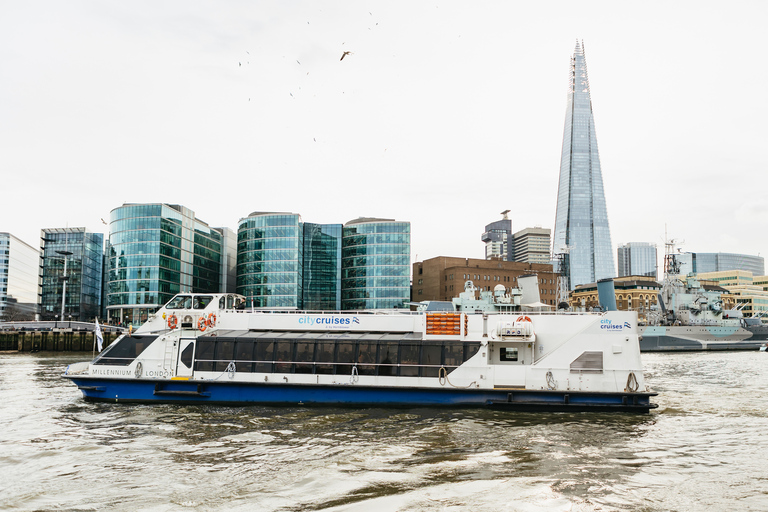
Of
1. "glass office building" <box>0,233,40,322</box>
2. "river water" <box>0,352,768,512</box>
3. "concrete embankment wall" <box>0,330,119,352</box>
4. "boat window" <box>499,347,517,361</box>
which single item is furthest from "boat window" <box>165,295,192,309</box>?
"glass office building" <box>0,233,40,322</box>

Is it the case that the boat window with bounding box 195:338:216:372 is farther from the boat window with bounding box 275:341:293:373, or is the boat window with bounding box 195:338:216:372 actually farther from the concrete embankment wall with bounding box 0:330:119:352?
the concrete embankment wall with bounding box 0:330:119:352

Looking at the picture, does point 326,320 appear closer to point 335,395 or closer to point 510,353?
point 335,395

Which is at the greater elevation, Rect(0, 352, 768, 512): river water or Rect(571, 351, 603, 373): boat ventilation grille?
Rect(571, 351, 603, 373): boat ventilation grille

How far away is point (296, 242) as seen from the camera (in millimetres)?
104875

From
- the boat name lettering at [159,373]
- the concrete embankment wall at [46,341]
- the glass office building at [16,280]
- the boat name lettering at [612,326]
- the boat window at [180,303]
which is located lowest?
the concrete embankment wall at [46,341]

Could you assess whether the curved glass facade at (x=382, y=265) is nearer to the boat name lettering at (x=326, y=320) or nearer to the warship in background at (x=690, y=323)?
the warship in background at (x=690, y=323)

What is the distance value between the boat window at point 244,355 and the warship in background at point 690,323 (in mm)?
65575

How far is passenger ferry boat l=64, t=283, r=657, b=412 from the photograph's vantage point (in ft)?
69.6

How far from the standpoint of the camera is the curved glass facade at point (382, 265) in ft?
357

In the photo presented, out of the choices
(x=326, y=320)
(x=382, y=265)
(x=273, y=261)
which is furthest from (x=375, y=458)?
(x=382, y=265)

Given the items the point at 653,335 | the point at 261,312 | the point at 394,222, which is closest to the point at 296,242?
the point at 394,222

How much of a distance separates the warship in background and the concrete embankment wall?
2790 inches

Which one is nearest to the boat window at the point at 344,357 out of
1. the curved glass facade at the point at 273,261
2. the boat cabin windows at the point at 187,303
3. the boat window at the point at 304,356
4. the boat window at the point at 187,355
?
the boat window at the point at 304,356

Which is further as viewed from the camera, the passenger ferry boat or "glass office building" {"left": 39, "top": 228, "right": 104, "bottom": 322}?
"glass office building" {"left": 39, "top": 228, "right": 104, "bottom": 322}
